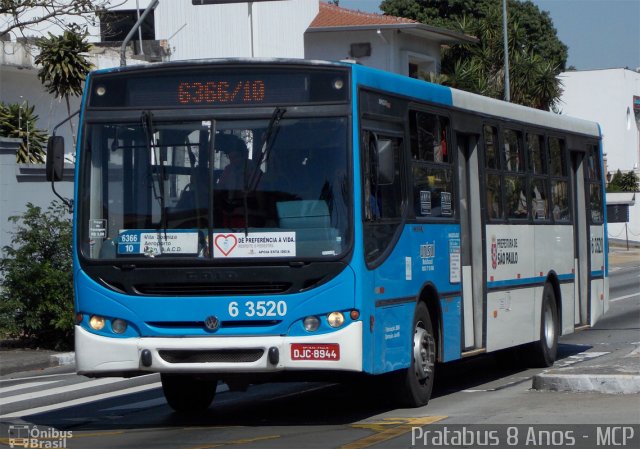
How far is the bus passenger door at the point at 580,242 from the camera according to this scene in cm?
1652

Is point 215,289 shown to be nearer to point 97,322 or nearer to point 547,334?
point 97,322

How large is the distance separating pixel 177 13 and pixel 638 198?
3110cm

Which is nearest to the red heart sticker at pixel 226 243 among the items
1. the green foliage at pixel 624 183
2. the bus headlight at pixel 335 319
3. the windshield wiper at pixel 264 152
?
the windshield wiper at pixel 264 152

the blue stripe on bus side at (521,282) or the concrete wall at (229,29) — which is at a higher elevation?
the concrete wall at (229,29)

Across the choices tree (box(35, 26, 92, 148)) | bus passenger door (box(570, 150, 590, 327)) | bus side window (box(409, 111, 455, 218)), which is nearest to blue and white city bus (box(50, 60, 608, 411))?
bus side window (box(409, 111, 455, 218))

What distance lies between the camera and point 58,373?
1653 centimetres

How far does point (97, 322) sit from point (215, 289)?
1.09 m

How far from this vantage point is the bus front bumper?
956 centimetres

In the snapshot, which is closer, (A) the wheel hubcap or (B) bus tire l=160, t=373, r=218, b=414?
(A) the wheel hubcap

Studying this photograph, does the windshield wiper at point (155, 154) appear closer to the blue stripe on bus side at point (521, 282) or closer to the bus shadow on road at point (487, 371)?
the bus shadow on road at point (487, 371)

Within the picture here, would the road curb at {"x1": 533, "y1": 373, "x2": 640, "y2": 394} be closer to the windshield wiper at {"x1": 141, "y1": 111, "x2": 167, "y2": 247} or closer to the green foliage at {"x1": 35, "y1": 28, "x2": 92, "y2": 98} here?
the windshield wiper at {"x1": 141, "y1": 111, "x2": 167, "y2": 247}

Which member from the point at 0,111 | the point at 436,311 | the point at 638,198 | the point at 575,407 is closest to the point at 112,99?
the point at 436,311

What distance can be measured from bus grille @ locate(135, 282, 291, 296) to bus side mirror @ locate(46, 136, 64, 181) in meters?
1.42

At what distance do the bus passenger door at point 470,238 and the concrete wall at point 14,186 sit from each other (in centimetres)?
1103
